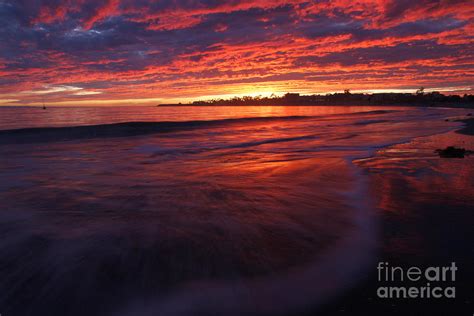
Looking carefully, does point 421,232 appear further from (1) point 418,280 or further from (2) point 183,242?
(2) point 183,242

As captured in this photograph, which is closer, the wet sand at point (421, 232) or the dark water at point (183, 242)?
the wet sand at point (421, 232)

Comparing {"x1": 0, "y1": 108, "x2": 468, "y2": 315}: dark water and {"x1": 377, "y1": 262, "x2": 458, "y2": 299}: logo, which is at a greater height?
{"x1": 0, "y1": 108, "x2": 468, "y2": 315}: dark water

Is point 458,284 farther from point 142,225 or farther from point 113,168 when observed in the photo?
point 113,168

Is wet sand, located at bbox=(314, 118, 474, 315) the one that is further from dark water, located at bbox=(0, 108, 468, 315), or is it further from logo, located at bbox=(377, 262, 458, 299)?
dark water, located at bbox=(0, 108, 468, 315)

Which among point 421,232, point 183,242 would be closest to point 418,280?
point 421,232

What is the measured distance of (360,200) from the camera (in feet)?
17.6

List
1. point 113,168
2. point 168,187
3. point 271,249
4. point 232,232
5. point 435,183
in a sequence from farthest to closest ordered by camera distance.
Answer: point 113,168
point 168,187
point 435,183
point 232,232
point 271,249

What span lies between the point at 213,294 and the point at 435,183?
17.7 feet

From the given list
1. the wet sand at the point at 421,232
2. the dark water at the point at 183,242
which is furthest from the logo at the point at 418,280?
the dark water at the point at 183,242

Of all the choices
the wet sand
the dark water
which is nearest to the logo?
the wet sand

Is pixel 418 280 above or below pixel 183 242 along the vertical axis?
below

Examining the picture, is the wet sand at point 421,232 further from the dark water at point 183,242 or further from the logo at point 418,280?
the dark water at point 183,242

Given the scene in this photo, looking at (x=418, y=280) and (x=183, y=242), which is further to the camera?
(x=183, y=242)

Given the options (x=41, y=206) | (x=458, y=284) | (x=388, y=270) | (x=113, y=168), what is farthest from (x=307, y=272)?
(x=113, y=168)
